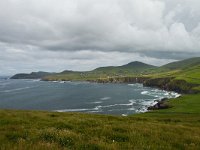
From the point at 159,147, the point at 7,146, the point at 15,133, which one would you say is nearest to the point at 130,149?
the point at 159,147

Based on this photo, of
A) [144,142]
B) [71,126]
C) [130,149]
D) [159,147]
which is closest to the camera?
[130,149]

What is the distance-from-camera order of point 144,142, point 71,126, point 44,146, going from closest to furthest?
1. point 44,146
2. point 144,142
3. point 71,126

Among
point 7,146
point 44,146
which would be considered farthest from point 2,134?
point 44,146

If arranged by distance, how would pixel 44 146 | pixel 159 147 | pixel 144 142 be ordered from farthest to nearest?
1. pixel 144 142
2. pixel 159 147
3. pixel 44 146

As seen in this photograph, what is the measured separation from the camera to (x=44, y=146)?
1196 centimetres

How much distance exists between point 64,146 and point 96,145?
4.59ft

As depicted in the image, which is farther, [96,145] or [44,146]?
[96,145]

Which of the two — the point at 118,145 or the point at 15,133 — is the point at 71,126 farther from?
the point at 118,145

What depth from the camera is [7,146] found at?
475 inches

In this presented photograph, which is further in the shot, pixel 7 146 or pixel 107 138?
pixel 107 138

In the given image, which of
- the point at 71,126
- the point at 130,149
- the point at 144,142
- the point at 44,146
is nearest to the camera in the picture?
the point at 44,146

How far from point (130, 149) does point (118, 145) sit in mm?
711

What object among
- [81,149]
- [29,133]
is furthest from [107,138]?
[29,133]

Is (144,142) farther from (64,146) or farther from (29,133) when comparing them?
(29,133)
